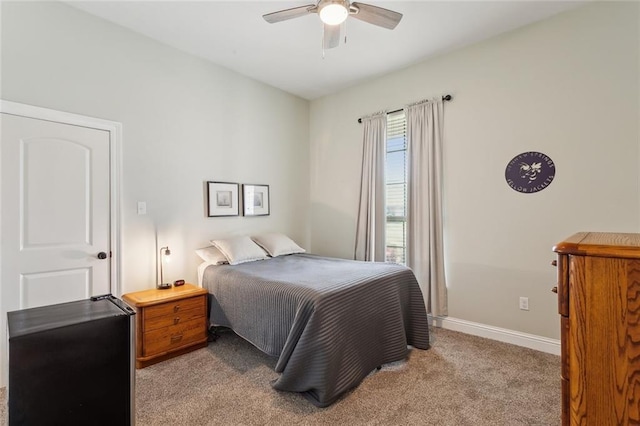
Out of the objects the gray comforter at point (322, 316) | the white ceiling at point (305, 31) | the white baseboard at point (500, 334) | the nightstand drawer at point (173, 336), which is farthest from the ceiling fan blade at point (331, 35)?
the white baseboard at point (500, 334)

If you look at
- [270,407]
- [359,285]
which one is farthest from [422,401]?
[270,407]

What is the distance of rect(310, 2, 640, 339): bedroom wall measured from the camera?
2.39 meters

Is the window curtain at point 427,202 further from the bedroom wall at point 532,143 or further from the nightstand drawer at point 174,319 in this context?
the nightstand drawer at point 174,319

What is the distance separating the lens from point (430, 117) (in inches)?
130

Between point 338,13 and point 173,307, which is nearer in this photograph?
point 338,13

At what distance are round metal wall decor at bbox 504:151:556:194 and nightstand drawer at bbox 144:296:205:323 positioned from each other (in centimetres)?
309

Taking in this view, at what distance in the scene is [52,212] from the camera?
7.81 ft

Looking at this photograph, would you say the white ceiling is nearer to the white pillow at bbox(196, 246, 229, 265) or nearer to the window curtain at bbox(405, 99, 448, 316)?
the window curtain at bbox(405, 99, 448, 316)

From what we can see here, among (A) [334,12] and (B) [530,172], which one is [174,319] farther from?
(B) [530,172]

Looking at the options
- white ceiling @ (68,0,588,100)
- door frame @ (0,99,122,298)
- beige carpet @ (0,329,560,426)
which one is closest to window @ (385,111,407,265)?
white ceiling @ (68,0,588,100)

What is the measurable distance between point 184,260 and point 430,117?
10.0ft

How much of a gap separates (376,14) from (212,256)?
260 cm

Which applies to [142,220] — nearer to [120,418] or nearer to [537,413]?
[120,418]

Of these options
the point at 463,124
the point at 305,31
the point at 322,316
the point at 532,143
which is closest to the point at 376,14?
the point at 305,31
